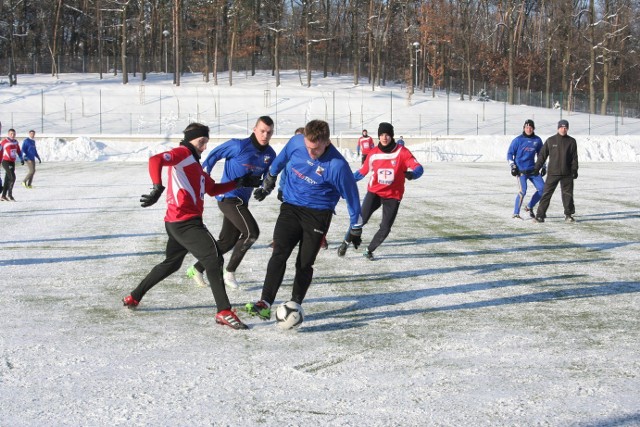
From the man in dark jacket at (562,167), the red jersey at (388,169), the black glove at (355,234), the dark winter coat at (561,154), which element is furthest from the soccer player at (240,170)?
the dark winter coat at (561,154)

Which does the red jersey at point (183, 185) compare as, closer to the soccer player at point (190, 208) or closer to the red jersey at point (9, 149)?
the soccer player at point (190, 208)

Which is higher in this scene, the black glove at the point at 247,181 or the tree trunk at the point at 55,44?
the tree trunk at the point at 55,44

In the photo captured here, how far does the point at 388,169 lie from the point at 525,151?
18.5ft

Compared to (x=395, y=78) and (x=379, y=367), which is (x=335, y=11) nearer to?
(x=395, y=78)

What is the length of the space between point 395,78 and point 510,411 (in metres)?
83.8

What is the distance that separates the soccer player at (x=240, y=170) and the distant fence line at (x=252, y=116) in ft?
140

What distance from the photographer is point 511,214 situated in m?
15.7

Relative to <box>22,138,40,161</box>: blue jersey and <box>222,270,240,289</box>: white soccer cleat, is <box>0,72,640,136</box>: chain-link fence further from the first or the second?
<box>222,270,240,289</box>: white soccer cleat

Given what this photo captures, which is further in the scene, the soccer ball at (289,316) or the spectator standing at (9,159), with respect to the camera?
the spectator standing at (9,159)

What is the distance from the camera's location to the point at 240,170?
8273 mm

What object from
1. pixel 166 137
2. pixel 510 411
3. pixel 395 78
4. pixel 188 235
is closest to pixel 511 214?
pixel 188 235

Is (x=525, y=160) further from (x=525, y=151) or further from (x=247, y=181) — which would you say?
(x=247, y=181)

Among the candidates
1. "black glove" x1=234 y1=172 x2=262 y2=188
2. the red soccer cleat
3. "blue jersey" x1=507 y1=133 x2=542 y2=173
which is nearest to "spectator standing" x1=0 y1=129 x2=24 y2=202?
"blue jersey" x1=507 y1=133 x2=542 y2=173

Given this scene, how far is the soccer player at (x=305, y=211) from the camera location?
6.58 meters
